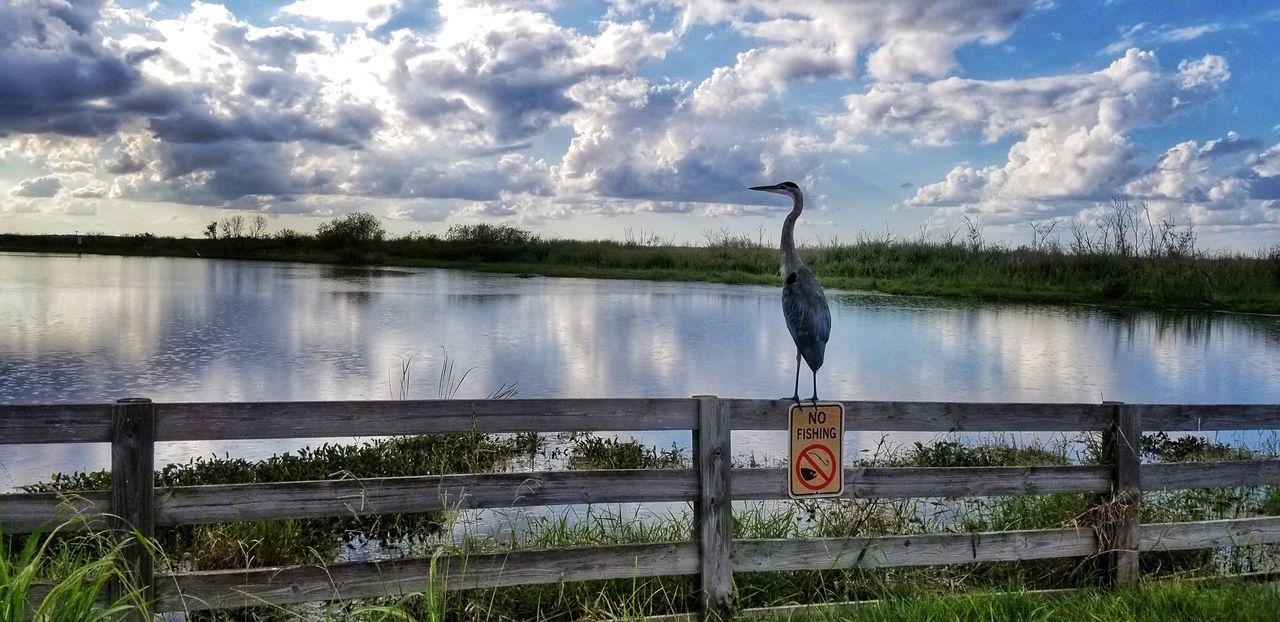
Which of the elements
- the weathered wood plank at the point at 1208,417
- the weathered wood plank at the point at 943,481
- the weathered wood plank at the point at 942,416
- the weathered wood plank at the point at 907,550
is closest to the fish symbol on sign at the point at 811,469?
the weathered wood plank at the point at 943,481

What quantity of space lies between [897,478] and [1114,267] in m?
32.4

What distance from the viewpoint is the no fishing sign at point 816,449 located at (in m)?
5.21

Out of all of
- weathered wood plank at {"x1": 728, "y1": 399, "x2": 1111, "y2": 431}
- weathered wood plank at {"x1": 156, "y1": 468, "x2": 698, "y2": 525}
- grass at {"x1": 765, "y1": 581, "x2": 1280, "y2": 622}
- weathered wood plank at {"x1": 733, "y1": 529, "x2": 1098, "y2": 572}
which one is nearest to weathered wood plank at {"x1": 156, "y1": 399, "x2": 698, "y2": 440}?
weathered wood plank at {"x1": 156, "y1": 468, "x2": 698, "y2": 525}

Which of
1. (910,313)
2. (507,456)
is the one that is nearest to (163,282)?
(910,313)

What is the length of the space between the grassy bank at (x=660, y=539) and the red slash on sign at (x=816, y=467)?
516mm

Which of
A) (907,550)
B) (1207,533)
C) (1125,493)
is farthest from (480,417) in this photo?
(1207,533)

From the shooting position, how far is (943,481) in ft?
18.3

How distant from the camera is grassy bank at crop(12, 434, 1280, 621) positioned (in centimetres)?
498

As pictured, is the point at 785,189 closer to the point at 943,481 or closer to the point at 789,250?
the point at 789,250

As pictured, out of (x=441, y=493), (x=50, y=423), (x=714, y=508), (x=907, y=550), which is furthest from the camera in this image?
(x=907, y=550)

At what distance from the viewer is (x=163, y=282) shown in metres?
50.1

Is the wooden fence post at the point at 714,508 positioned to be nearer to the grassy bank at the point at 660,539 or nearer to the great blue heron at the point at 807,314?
the grassy bank at the point at 660,539

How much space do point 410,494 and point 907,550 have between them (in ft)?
10.1

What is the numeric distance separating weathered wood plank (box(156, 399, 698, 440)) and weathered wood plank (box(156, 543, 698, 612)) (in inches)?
27.7
